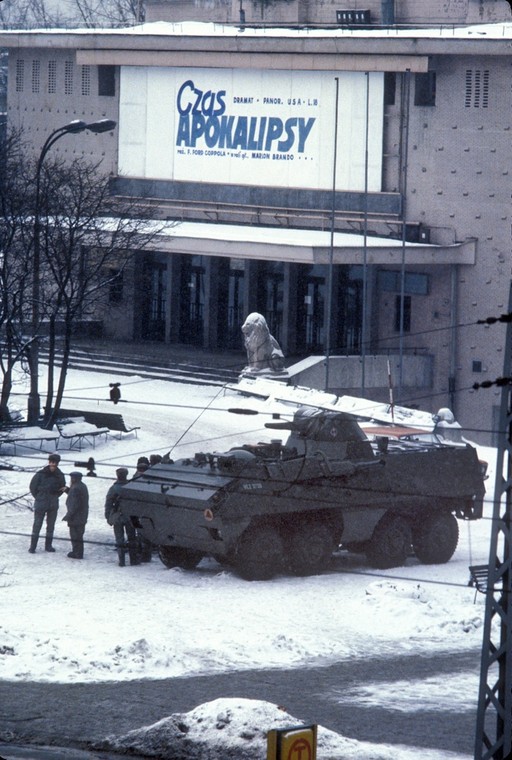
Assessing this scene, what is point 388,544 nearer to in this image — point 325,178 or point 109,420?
point 109,420

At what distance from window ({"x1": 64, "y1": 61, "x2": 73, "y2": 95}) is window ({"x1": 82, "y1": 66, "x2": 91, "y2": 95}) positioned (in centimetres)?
48

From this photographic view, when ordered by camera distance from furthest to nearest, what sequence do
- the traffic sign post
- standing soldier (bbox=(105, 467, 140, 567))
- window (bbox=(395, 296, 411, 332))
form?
window (bbox=(395, 296, 411, 332)) → standing soldier (bbox=(105, 467, 140, 567)) → the traffic sign post

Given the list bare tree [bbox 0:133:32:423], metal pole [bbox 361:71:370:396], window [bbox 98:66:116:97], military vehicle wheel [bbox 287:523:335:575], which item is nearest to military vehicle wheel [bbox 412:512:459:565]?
military vehicle wheel [bbox 287:523:335:575]

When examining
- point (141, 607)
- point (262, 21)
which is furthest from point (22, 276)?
point (262, 21)

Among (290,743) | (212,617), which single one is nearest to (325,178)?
(212,617)

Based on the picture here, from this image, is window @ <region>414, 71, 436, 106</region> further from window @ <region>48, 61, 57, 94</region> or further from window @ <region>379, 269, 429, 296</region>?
window @ <region>48, 61, 57, 94</region>

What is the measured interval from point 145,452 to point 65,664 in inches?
454

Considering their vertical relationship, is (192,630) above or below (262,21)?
below

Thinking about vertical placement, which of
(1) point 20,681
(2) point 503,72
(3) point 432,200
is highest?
(2) point 503,72

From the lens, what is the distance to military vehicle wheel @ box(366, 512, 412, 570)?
22797 mm

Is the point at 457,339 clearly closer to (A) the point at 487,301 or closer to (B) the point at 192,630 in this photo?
(A) the point at 487,301

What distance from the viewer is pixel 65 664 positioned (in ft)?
59.4

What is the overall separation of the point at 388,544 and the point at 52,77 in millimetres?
30577

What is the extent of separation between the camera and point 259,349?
3709 cm
